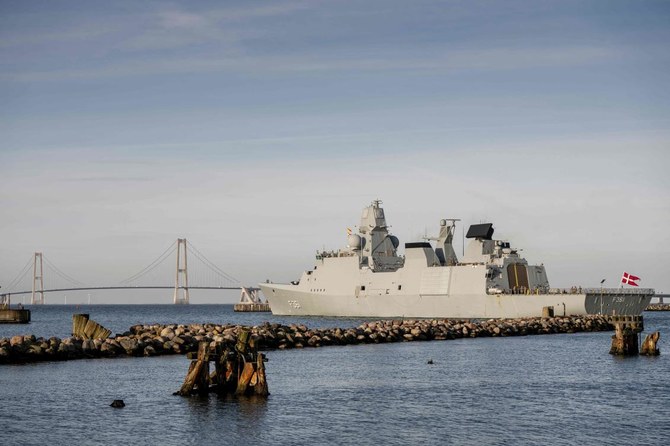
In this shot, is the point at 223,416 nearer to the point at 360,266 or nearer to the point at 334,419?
the point at 334,419

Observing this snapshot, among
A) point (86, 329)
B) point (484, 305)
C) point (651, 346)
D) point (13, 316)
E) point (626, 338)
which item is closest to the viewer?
point (626, 338)

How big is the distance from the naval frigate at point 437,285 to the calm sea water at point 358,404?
26.8 metres

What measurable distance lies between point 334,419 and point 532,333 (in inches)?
1438

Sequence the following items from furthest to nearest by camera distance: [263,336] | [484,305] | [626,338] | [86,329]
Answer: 1. [484,305]
2. [263,336]
3. [86,329]
4. [626,338]

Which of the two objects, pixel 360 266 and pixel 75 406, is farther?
pixel 360 266

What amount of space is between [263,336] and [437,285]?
24767 mm

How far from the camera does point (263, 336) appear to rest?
43.0 m

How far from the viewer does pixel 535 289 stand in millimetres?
65938

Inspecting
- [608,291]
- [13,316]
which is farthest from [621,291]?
[13,316]

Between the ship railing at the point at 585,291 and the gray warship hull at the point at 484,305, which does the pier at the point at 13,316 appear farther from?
the ship railing at the point at 585,291

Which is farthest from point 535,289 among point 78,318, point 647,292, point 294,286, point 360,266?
point 78,318

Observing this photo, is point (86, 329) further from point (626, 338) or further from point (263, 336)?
point (626, 338)

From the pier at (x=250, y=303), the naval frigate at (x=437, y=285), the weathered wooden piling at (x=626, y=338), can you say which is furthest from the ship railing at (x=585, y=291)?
the pier at (x=250, y=303)

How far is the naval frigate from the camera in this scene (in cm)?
6347
